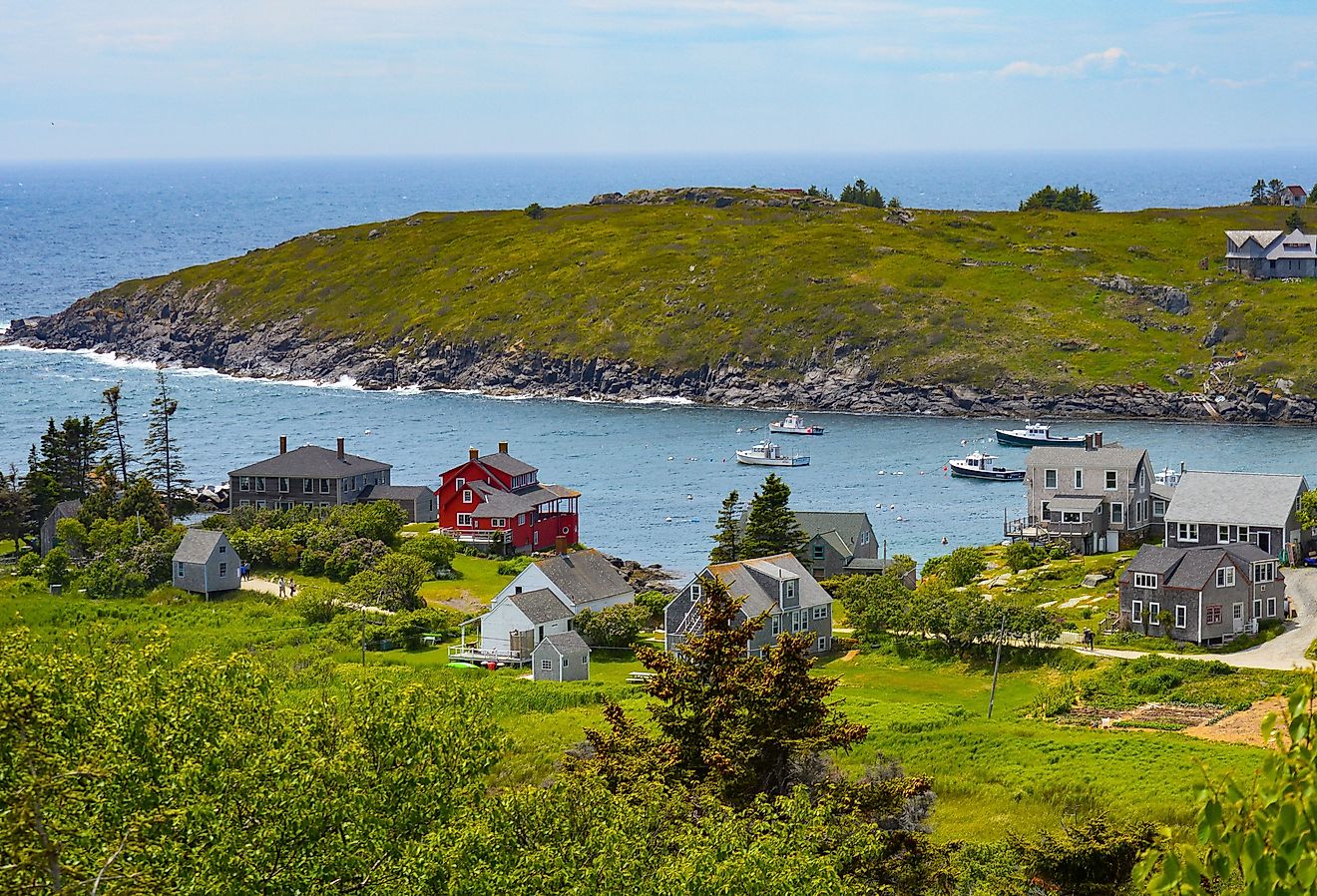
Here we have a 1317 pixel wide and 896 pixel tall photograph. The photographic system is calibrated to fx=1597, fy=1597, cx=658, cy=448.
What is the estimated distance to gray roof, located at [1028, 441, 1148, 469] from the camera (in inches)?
3189

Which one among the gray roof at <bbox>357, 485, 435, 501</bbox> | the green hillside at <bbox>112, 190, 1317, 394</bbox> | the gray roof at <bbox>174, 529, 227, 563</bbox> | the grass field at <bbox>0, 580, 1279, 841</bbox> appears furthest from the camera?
the green hillside at <bbox>112, 190, 1317, 394</bbox>

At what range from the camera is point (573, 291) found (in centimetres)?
16762

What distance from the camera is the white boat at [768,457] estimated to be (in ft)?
374

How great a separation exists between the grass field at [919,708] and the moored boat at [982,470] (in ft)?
164

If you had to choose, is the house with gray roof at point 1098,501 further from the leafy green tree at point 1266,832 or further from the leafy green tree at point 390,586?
the leafy green tree at point 1266,832

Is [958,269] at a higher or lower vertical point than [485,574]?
higher

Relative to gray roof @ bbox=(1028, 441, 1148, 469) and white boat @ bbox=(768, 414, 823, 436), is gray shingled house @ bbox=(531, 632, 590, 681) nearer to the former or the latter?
gray roof @ bbox=(1028, 441, 1148, 469)

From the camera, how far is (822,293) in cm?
15538

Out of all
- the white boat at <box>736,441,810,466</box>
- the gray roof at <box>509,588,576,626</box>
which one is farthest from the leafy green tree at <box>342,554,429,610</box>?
the white boat at <box>736,441,810,466</box>

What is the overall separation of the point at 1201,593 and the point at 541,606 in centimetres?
2524

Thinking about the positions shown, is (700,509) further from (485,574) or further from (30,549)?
(30,549)

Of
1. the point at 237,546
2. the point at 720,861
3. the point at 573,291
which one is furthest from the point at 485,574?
the point at 573,291

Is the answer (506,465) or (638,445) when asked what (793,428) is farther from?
(506,465)

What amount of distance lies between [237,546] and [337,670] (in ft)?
80.3
